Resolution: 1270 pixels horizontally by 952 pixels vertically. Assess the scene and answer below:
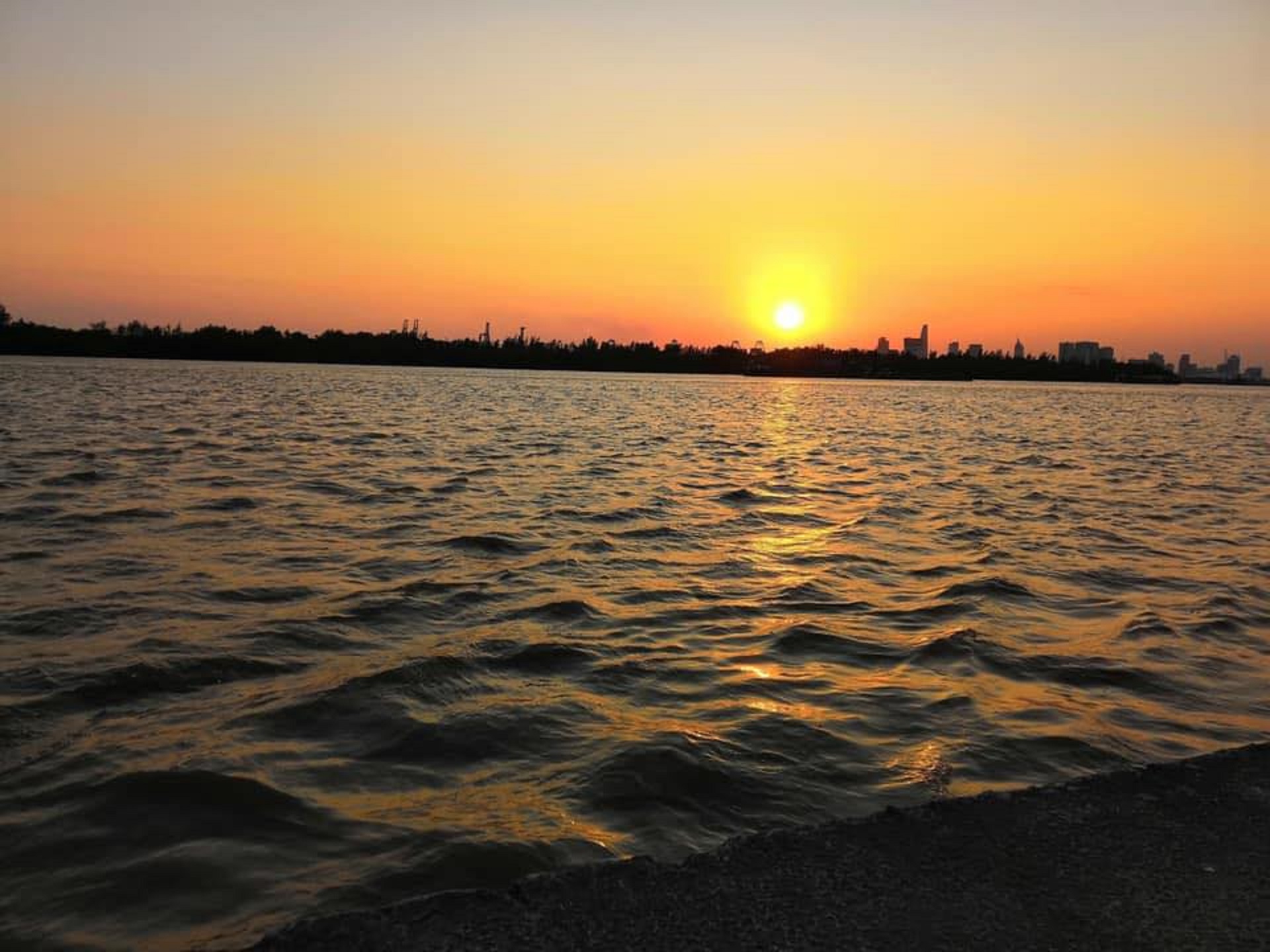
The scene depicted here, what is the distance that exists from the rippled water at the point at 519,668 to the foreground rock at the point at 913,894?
78cm

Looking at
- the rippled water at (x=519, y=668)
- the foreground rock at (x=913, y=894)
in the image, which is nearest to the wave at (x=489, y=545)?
the rippled water at (x=519, y=668)

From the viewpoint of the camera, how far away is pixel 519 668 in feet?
25.5

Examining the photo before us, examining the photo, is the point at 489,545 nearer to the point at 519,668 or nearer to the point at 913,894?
the point at 519,668

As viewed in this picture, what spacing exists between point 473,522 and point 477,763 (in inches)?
371

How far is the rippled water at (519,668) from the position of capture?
4.76 metres

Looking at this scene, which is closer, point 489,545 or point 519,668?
point 519,668

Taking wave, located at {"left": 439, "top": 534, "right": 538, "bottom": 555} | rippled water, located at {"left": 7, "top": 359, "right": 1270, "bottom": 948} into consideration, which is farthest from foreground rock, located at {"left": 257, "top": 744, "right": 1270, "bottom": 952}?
wave, located at {"left": 439, "top": 534, "right": 538, "bottom": 555}

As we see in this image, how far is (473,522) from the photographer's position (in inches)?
592

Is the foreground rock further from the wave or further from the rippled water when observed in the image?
the wave

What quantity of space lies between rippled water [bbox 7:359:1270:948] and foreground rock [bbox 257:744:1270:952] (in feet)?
2.57

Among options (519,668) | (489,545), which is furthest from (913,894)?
(489,545)

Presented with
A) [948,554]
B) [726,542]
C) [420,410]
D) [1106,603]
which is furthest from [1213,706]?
[420,410]

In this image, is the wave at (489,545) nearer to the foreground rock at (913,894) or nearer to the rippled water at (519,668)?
the rippled water at (519,668)

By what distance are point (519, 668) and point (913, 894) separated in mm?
4566
